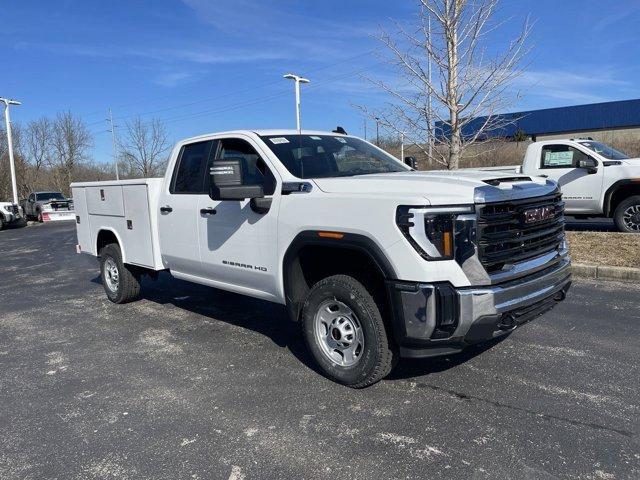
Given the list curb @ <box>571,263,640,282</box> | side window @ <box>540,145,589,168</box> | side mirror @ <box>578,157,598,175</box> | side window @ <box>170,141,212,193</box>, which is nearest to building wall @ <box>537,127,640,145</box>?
side window @ <box>540,145,589,168</box>

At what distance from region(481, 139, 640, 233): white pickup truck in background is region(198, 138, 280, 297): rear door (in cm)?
721

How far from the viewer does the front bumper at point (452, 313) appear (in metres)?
3.18

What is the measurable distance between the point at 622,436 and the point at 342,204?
2.26 metres

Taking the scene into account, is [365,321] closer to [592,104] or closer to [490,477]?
[490,477]

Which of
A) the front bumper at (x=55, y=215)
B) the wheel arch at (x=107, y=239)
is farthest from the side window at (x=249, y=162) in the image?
the front bumper at (x=55, y=215)

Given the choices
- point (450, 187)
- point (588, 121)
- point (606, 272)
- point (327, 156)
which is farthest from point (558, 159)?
point (588, 121)

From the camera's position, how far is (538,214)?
3.68 m

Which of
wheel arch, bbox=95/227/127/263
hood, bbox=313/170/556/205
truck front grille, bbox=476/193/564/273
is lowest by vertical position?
wheel arch, bbox=95/227/127/263

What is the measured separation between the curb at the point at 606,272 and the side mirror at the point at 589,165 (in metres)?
3.89

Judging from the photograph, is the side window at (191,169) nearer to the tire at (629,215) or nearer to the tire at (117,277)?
the tire at (117,277)

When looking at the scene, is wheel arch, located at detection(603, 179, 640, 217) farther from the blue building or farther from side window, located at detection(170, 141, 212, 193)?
the blue building

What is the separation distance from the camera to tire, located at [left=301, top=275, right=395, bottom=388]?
11.7ft

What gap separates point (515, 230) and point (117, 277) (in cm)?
523

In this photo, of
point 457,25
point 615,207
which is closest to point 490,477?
point 457,25
